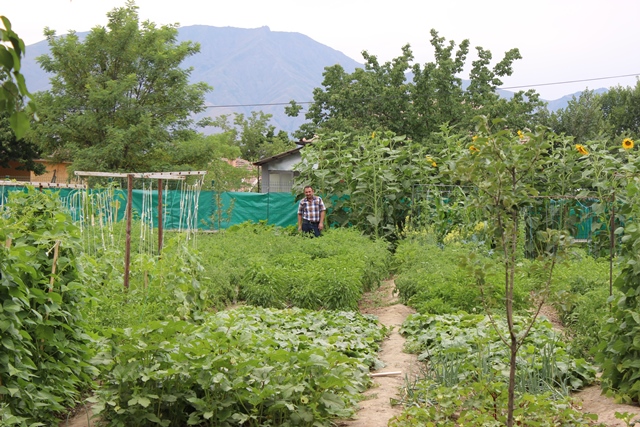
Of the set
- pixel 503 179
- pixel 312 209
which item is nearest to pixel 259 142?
pixel 312 209

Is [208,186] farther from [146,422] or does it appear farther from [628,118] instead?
[628,118]

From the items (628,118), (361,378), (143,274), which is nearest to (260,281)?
(143,274)

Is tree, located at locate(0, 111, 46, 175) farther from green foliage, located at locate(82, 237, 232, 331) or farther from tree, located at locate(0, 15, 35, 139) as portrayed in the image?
tree, located at locate(0, 15, 35, 139)

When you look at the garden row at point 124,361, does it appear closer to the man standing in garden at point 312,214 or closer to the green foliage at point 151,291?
the green foliage at point 151,291

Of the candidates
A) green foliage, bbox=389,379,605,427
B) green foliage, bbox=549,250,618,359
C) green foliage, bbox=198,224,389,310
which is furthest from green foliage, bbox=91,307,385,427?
green foliage, bbox=198,224,389,310

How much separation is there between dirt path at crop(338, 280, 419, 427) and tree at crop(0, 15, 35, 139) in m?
3.97

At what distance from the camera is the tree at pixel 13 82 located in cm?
146

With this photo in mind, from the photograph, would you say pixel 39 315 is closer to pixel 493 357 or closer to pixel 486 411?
pixel 486 411

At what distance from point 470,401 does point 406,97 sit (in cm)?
2915

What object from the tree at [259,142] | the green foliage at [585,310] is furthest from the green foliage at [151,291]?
the tree at [259,142]

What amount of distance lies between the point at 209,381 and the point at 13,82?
3.34 m

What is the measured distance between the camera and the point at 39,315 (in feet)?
15.3

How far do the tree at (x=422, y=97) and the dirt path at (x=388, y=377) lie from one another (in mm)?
22634

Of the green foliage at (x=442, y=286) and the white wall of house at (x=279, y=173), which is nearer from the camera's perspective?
the green foliage at (x=442, y=286)
